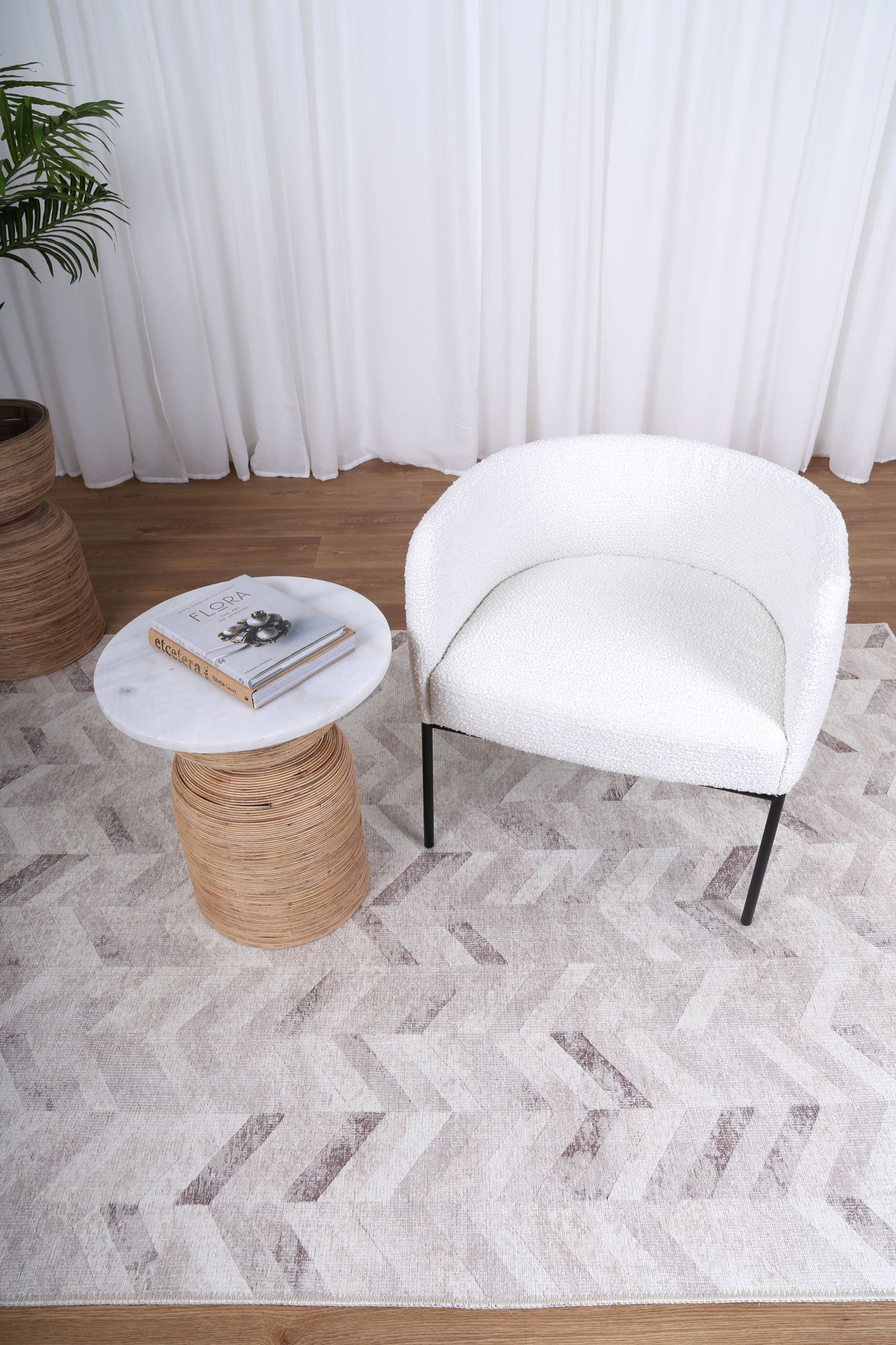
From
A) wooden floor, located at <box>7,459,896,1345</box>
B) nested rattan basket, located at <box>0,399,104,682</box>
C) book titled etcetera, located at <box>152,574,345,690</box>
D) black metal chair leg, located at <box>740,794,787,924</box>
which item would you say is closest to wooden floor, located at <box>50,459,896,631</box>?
wooden floor, located at <box>7,459,896,1345</box>

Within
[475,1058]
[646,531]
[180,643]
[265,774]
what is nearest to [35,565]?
[180,643]

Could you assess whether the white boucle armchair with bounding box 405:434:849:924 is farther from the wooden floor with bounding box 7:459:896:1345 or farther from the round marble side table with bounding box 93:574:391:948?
the wooden floor with bounding box 7:459:896:1345

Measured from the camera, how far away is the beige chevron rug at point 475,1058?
1.12 metres

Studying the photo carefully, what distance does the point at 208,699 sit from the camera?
124 centimetres

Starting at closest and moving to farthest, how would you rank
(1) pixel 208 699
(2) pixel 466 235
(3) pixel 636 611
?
(1) pixel 208 699, (3) pixel 636 611, (2) pixel 466 235

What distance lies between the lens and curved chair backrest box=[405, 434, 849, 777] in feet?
4.26

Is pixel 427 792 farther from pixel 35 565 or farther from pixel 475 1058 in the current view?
pixel 35 565

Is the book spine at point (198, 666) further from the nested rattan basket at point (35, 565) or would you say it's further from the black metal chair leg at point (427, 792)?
the nested rattan basket at point (35, 565)

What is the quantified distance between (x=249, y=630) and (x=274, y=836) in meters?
0.31

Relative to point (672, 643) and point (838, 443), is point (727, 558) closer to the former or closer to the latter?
point (672, 643)

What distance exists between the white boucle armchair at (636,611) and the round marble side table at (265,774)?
17cm

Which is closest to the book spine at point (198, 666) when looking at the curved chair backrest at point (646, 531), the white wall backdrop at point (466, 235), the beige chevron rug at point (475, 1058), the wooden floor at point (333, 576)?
the curved chair backrest at point (646, 531)

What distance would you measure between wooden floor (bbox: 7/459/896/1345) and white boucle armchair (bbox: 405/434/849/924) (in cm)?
61

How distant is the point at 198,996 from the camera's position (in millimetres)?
1422
